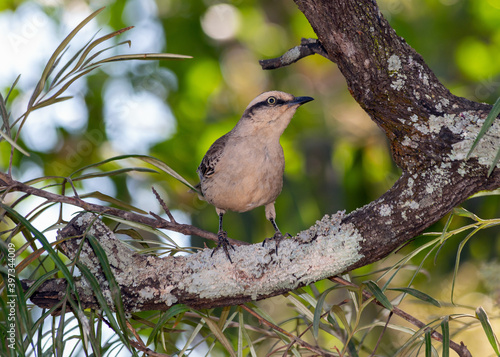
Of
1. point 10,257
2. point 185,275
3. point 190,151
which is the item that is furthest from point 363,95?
point 190,151

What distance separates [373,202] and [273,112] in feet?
6.15

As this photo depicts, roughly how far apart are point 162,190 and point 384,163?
231 cm

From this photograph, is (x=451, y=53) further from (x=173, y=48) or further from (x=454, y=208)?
(x=454, y=208)

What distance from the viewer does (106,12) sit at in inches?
247

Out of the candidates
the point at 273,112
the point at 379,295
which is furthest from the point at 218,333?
the point at 273,112

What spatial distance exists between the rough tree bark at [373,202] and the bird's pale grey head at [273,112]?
1.66 meters

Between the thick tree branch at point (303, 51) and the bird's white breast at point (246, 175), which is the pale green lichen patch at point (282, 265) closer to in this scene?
the thick tree branch at point (303, 51)

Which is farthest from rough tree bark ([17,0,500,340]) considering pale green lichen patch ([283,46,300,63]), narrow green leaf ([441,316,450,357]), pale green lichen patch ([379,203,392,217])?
narrow green leaf ([441,316,450,357])

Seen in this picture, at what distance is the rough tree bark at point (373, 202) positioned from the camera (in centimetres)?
230

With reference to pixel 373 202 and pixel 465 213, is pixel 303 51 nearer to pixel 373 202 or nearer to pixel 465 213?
pixel 373 202

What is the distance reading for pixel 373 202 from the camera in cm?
241

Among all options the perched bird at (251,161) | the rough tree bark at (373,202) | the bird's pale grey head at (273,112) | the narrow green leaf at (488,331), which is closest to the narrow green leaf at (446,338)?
the narrow green leaf at (488,331)

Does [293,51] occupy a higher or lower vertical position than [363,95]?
higher

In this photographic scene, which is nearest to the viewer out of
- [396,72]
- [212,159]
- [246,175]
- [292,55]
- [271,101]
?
[396,72]
